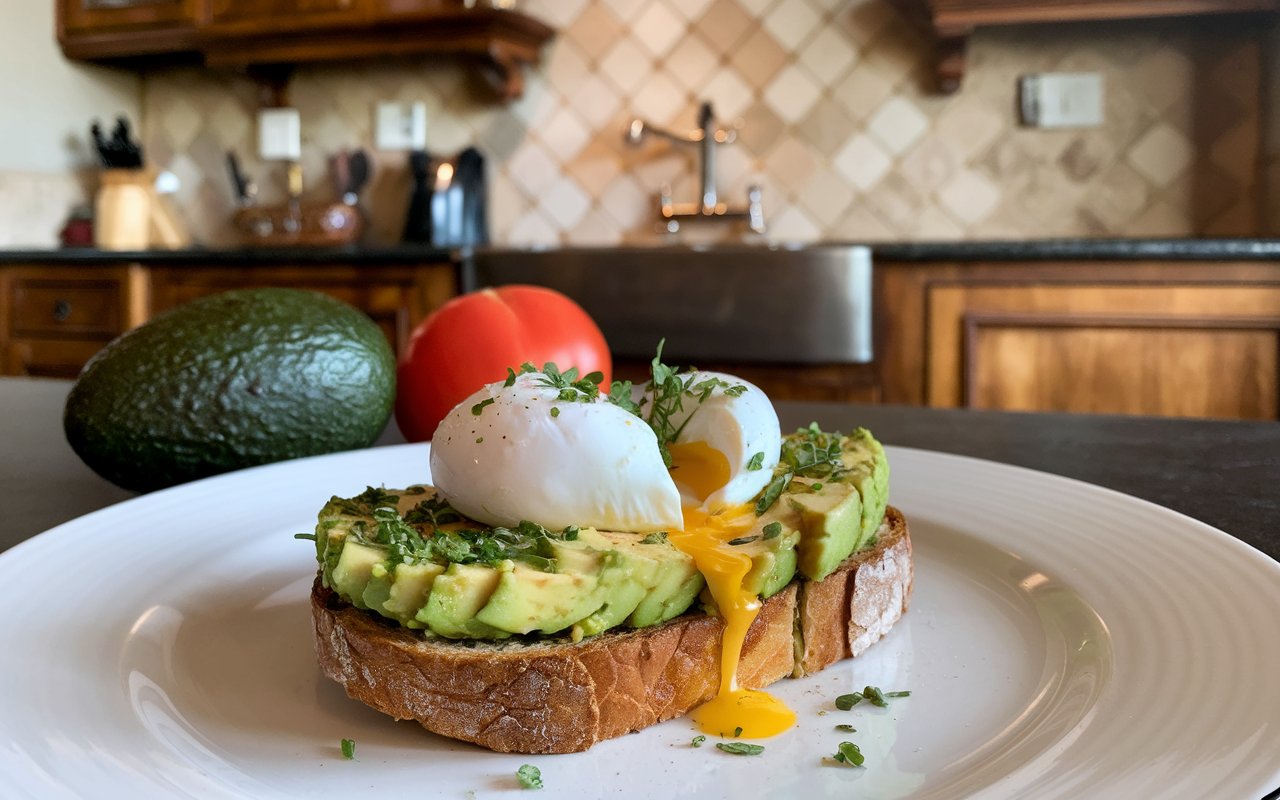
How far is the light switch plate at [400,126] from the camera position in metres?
4.71

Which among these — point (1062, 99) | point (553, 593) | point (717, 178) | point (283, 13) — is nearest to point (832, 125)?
point (717, 178)

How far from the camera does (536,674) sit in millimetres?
810

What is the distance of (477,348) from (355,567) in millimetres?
939

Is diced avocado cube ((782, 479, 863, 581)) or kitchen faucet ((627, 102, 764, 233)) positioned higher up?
kitchen faucet ((627, 102, 764, 233))

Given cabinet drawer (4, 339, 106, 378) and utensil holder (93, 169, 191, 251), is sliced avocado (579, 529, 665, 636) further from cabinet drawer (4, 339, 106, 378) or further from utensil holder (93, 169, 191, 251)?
utensil holder (93, 169, 191, 251)

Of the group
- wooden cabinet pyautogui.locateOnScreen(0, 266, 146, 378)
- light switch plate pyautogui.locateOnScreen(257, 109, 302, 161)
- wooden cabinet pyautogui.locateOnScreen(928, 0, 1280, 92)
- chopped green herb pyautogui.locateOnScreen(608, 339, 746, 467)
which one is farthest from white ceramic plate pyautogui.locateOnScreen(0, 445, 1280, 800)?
light switch plate pyautogui.locateOnScreen(257, 109, 302, 161)

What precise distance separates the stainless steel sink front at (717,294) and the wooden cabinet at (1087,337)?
144mm

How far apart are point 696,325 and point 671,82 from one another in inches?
59.9

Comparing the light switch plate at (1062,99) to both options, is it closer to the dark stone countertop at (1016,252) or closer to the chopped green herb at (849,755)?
the dark stone countertop at (1016,252)

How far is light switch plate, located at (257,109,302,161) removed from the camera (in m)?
4.93

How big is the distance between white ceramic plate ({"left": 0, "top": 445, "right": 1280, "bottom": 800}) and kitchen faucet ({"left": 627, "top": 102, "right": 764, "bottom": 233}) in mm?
3214

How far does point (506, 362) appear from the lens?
171cm

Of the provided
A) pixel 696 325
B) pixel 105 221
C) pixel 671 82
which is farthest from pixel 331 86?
pixel 696 325

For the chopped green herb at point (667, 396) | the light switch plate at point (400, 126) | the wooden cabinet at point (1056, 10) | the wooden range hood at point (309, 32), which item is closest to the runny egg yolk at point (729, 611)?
the chopped green herb at point (667, 396)
